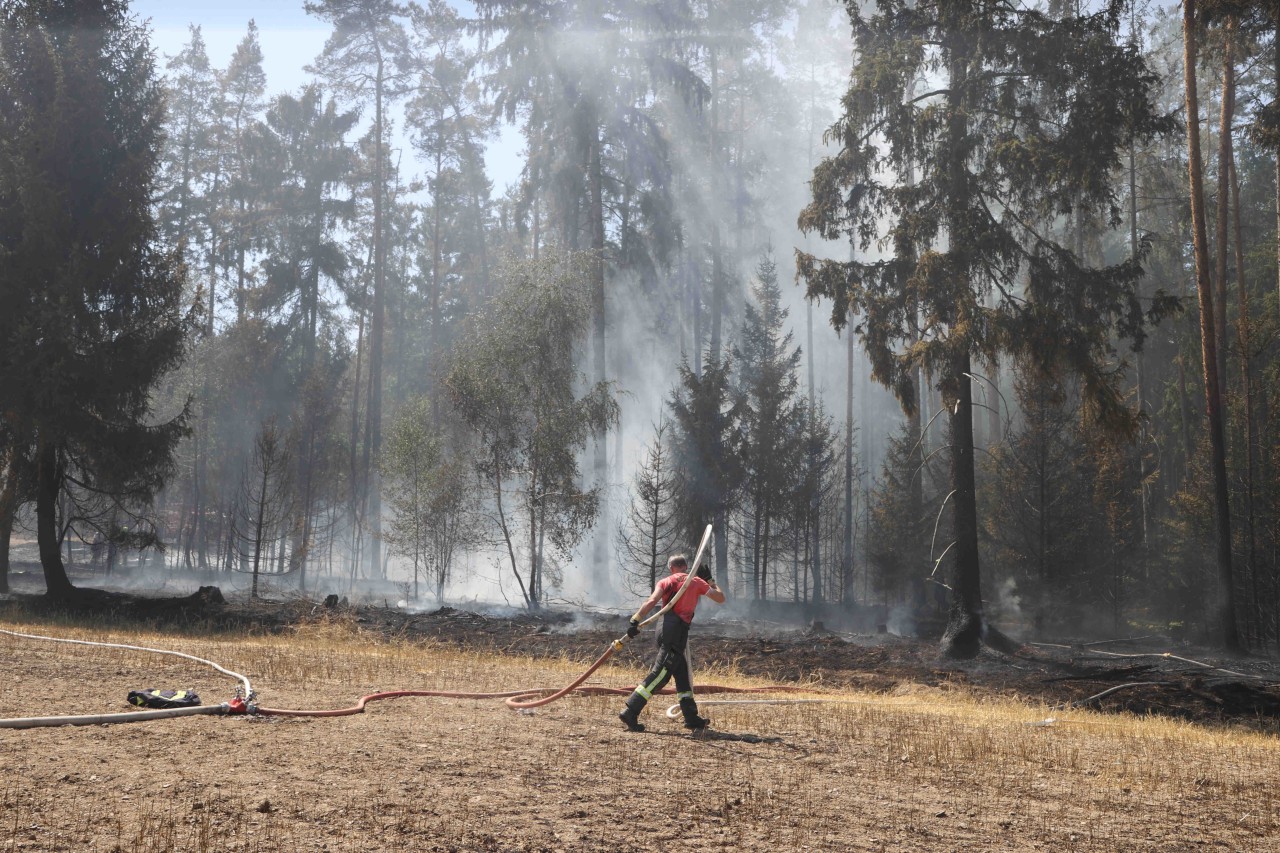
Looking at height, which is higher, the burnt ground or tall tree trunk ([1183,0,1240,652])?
tall tree trunk ([1183,0,1240,652])

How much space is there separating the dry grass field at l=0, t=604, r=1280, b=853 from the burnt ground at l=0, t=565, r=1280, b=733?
3004 mm

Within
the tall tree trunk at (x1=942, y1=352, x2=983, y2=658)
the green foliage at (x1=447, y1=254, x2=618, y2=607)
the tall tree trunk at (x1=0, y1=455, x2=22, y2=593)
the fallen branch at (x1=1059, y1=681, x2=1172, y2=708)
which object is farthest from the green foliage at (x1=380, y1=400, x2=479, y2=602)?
the fallen branch at (x1=1059, y1=681, x2=1172, y2=708)

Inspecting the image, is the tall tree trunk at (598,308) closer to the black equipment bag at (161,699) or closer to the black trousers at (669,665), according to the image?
the black trousers at (669,665)

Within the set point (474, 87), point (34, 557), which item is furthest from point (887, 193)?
point (34, 557)

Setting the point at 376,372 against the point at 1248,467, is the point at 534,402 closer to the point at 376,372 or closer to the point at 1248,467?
the point at 376,372

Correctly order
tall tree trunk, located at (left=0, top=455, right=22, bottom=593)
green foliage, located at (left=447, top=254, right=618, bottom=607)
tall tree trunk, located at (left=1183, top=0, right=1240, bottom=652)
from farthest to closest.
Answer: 1. green foliage, located at (left=447, top=254, right=618, bottom=607)
2. tall tree trunk, located at (left=0, top=455, right=22, bottom=593)
3. tall tree trunk, located at (left=1183, top=0, right=1240, bottom=652)

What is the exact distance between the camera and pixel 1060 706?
14.7 meters

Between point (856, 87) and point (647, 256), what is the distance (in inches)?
655

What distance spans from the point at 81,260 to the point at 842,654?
62.1 ft

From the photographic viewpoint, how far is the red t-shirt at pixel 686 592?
943 cm

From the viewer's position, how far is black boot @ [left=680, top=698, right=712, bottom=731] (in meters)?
9.46

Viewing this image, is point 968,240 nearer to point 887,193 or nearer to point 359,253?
point 887,193

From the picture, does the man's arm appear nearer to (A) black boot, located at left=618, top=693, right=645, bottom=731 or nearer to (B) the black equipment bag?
(A) black boot, located at left=618, top=693, right=645, bottom=731

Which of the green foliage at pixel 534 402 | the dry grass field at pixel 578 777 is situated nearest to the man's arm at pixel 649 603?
the dry grass field at pixel 578 777
